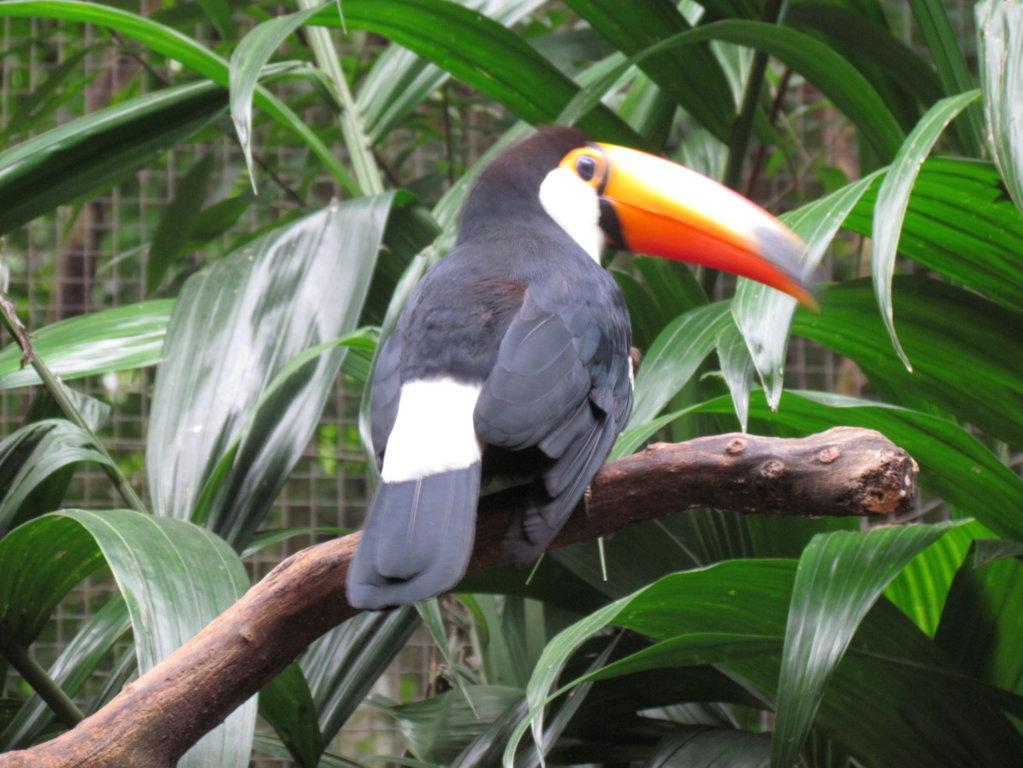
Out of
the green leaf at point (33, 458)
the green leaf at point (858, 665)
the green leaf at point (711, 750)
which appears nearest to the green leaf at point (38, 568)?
the green leaf at point (33, 458)

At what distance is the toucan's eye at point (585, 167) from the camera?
1630 millimetres

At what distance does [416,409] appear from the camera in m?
1.17

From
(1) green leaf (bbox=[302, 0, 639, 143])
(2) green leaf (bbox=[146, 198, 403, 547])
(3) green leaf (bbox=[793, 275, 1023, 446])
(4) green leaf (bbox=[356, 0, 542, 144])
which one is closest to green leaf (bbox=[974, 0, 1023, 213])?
(3) green leaf (bbox=[793, 275, 1023, 446])

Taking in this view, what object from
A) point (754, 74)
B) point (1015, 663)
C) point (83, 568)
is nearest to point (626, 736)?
point (1015, 663)

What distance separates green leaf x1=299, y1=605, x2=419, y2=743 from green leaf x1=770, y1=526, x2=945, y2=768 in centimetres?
52

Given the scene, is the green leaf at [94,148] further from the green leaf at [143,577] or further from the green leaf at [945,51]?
the green leaf at [945,51]

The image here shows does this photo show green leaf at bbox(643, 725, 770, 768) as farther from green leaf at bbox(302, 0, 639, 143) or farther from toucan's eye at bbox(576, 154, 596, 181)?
green leaf at bbox(302, 0, 639, 143)

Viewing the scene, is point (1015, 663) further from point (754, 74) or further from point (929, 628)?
point (754, 74)

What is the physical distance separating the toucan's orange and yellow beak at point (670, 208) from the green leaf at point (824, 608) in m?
0.37

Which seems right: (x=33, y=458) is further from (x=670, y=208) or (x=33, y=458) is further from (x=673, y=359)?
(x=670, y=208)

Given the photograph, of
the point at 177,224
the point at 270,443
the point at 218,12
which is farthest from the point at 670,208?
the point at 177,224

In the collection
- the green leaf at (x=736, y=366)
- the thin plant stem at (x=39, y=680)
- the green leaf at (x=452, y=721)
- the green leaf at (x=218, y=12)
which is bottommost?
the green leaf at (x=452, y=721)

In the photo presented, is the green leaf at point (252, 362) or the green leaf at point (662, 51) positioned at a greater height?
the green leaf at point (662, 51)

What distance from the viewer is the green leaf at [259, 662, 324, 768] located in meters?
1.29
